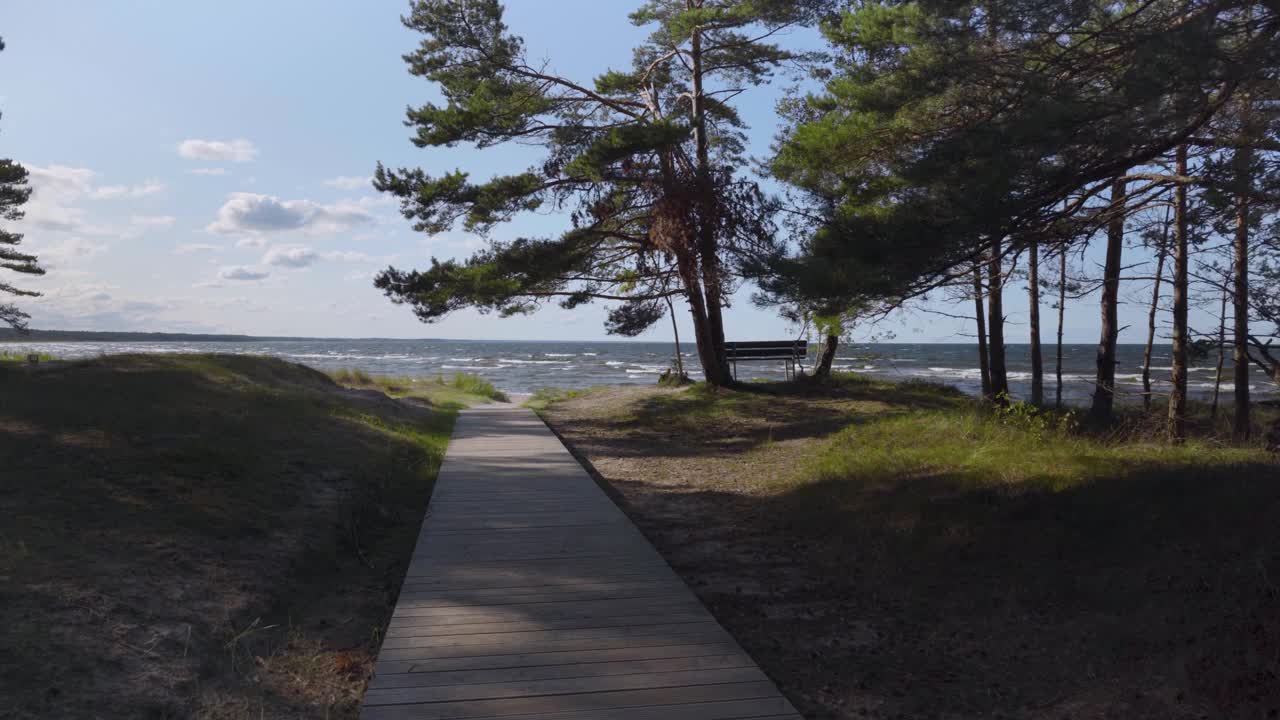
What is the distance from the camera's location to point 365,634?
4.22 metres

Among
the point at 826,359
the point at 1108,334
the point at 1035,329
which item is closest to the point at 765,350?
the point at 826,359

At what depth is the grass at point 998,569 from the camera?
350 cm

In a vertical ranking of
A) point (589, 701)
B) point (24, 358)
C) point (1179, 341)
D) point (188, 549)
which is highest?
point (1179, 341)

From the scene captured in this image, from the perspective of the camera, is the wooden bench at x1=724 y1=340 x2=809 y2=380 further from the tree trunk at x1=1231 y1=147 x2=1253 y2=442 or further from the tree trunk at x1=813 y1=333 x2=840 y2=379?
the tree trunk at x1=1231 y1=147 x2=1253 y2=442

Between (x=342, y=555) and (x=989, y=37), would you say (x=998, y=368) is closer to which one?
(x=989, y=37)

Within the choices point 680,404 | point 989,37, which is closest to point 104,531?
point 989,37

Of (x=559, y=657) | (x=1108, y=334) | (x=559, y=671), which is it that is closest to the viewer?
(x=559, y=671)

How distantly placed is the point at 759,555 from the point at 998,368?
29.0ft

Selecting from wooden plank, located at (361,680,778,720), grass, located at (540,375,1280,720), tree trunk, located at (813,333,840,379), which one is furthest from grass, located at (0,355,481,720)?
tree trunk, located at (813,333,840,379)

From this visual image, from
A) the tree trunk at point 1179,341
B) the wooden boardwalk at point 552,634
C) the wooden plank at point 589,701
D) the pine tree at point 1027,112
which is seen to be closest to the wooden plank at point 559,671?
the wooden boardwalk at point 552,634

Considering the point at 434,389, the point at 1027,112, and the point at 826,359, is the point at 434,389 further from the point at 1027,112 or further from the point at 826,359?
the point at 1027,112

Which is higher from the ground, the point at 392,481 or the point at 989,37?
the point at 989,37

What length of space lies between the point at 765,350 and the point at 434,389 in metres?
9.46

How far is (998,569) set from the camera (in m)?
4.93
